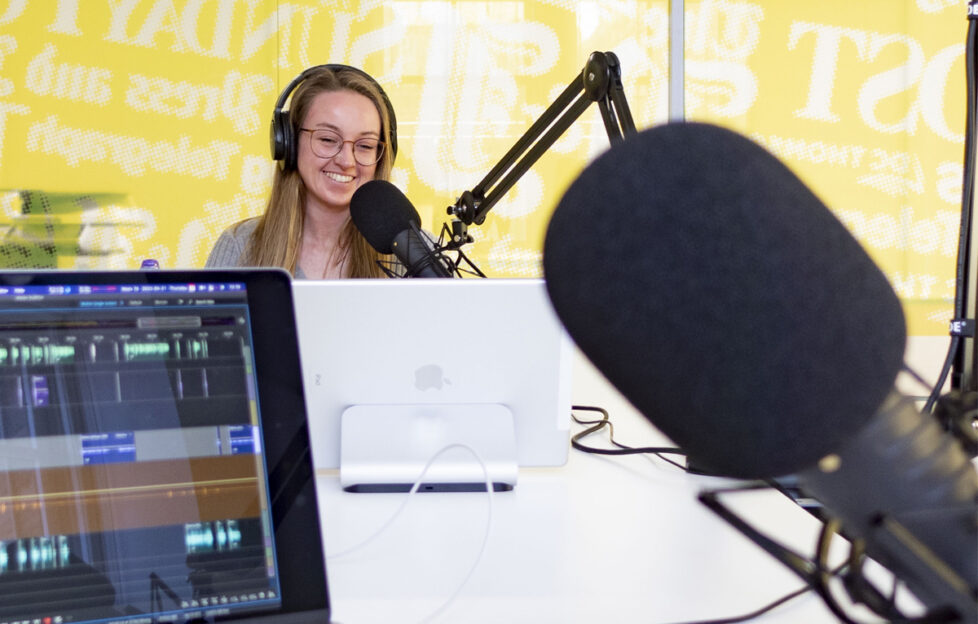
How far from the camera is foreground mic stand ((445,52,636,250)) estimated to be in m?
0.68

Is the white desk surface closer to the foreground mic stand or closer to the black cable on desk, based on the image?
the black cable on desk

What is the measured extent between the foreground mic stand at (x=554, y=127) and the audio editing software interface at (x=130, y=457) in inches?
12.9

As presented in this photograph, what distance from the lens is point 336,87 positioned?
5.85ft

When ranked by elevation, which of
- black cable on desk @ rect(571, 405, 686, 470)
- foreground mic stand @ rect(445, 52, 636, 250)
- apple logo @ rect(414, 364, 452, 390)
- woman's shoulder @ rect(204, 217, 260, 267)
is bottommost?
black cable on desk @ rect(571, 405, 686, 470)

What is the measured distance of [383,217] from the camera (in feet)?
3.03

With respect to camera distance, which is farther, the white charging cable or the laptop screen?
the white charging cable

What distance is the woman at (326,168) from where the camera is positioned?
1.77 meters

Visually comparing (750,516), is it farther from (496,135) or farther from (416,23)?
(416,23)

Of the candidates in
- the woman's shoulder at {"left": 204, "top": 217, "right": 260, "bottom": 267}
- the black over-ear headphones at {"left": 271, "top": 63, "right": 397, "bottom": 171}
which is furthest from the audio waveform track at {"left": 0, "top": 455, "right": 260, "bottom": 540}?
the woman's shoulder at {"left": 204, "top": 217, "right": 260, "bottom": 267}

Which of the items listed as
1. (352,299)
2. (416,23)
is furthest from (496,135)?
(352,299)

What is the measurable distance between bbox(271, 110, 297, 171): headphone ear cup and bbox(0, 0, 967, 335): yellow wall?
1404mm

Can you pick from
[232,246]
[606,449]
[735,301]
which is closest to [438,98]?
[232,246]

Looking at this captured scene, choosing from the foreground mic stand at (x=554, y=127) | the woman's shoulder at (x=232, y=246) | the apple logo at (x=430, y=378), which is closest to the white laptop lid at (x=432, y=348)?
the apple logo at (x=430, y=378)

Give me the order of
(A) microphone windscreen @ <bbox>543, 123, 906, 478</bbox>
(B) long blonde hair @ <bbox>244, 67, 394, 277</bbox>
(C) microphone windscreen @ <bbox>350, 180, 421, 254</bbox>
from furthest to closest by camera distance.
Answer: (B) long blonde hair @ <bbox>244, 67, 394, 277</bbox>, (C) microphone windscreen @ <bbox>350, 180, 421, 254</bbox>, (A) microphone windscreen @ <bbox>543, 123, 906, 478</bbox>
